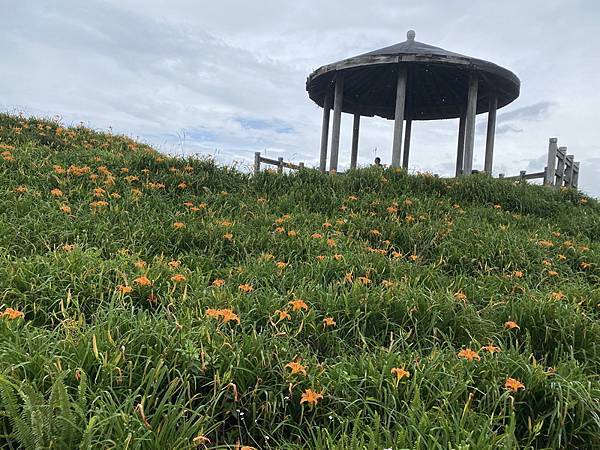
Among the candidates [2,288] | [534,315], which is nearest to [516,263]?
[534,315]

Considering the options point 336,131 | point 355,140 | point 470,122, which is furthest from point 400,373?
point 355,140

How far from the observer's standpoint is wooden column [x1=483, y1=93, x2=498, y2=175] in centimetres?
1205

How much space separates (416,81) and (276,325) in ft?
38.4

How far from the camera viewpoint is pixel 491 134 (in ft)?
40.0

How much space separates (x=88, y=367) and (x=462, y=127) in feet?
45.1

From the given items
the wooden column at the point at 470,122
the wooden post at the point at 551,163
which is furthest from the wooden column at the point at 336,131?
the wooden post at the point at 551,163

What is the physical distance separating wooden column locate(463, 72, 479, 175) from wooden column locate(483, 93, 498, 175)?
1317 millimetres

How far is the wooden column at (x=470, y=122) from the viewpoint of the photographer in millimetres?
10672

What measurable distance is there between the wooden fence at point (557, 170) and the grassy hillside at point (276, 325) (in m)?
5.51

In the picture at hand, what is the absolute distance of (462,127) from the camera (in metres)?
13.8

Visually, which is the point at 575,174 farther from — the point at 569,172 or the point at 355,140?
the point at 355,140

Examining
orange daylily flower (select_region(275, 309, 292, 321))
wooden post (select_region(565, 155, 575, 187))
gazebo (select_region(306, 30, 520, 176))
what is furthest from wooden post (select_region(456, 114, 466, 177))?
orange daylily flower (select_region(275, 309, 292, 321))

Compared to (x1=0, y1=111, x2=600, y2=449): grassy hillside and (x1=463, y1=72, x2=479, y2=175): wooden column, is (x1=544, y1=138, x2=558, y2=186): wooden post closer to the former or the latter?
(x1=463, y1=72, x2=479, y2=175): wooden column

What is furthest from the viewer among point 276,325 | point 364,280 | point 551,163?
point 551,163
